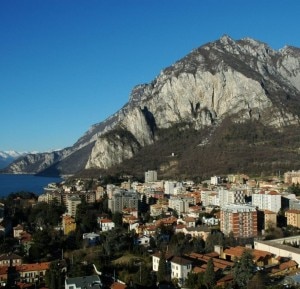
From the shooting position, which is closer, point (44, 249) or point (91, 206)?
point (44, 249)

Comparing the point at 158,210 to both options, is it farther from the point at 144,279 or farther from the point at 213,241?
the point at 144,279

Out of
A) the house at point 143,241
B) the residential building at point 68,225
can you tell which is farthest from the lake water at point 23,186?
the house at point 143,241

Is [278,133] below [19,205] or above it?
above

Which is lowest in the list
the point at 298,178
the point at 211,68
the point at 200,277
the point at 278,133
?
the point at 200,277

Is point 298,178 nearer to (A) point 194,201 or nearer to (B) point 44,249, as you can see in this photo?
(A) point 194,201

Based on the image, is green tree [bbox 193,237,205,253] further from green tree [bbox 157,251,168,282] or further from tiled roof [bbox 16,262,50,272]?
tiled roof [bbox 16,262,50,272]

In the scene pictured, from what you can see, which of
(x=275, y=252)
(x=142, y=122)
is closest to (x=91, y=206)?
(x=275, y=252)

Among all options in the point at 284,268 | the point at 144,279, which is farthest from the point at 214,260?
the point at 144,279

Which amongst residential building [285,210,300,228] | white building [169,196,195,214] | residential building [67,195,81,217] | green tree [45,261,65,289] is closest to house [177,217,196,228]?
white building [169,196,195,214]
